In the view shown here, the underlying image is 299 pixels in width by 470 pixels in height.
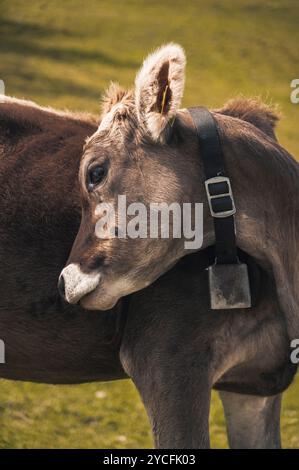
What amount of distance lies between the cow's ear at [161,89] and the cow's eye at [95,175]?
24 centimetres

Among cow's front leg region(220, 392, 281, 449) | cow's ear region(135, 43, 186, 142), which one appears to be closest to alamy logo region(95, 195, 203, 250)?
cow's ear region(135, 43, 186, 142)

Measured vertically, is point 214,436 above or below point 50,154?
below

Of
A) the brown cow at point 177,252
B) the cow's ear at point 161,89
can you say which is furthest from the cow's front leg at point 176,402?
the cow's ear at point 161,89

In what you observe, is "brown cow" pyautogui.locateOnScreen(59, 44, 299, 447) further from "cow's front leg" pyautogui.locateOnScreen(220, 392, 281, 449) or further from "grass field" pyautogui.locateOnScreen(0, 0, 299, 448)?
"grass field" pyautogui.locateOnScreen(0, 0, 299, 448)

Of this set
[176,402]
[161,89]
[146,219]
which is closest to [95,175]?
[146,219]

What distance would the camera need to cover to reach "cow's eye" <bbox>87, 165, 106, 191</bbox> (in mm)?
3684

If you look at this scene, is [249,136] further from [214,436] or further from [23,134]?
[214,436]

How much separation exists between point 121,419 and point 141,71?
3.36 meters

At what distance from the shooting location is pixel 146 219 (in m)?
3.59

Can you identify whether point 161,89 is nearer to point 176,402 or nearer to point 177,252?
point 177,252

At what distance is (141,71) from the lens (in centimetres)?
370

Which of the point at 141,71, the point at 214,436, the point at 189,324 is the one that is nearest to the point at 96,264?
the point at 189,324

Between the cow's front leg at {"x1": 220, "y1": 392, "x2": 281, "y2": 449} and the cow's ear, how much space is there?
1569 mm
